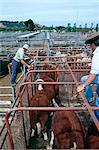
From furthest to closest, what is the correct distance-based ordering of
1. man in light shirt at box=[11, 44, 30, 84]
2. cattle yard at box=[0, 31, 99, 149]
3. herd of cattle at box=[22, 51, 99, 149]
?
man in light shirt at box=[11, 44, 30, 84] < herd of cattle at box=[22, 51, 99, 149] < cattle yard at box=[0, 31, 99, 149]

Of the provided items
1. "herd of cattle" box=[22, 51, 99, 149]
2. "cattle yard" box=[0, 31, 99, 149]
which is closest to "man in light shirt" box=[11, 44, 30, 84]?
"cattle yard" box=[0, 31, 99, 149]

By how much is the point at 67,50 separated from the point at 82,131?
11.7m

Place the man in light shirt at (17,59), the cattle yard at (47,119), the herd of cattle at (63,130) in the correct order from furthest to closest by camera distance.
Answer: the man in light shirt at (17,59) → the herd of cattle at (63,130) → the cattle yard at (47,119)

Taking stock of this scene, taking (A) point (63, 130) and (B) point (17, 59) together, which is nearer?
(A) point (63, 130)

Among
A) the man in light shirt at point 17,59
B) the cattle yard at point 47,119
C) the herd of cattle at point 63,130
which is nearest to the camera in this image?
the cattle yard at point 47,119

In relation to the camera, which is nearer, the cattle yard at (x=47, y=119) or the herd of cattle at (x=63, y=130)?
the cattle yard at (x=47, y=119)

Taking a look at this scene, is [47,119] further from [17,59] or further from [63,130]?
[17,59]

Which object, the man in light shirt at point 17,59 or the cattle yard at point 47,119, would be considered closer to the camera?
the cattle yard at point 47,119

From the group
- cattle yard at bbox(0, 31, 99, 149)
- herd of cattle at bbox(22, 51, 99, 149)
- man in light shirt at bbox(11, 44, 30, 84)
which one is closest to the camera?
cattle yard at bbox(0, 31, 99, 149)

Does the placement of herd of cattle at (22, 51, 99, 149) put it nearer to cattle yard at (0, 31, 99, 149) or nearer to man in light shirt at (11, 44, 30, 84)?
cattle yard at (0, 31, 99, 149)

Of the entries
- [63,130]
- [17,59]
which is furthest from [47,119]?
[17,59]

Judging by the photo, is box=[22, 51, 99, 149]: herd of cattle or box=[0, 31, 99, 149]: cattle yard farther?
box=[22, 51, 99, 149]: herd of cattle

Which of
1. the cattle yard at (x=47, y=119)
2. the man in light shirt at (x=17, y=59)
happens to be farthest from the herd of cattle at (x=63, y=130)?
the man in light shirt at (x=17, y=59)

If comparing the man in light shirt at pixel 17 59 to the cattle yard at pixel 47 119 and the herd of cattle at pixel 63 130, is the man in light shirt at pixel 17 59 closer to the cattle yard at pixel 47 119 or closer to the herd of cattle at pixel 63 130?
the cattle yard at pixel 47 119
